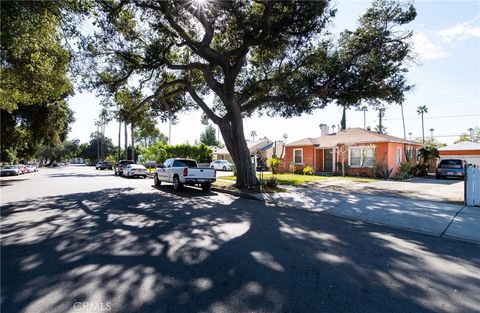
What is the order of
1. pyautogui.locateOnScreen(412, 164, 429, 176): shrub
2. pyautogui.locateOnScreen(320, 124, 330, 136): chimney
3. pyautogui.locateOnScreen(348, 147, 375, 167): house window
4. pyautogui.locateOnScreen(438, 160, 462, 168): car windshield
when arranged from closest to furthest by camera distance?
pyautogui.locateOnScreen(438, 160, 462, 168): car windshield < pyautogui.locateOnScreen(348, 147, 375, 167): house window < pyautogui.locateOnScreen(412, 164, 429, 176): shrub < pyautogui.locateOnScreen(320, 124, 330, 136): chimney

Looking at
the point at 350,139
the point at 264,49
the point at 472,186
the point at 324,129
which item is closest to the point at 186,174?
the point at 264,49

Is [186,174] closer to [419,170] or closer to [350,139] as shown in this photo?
[350,139]

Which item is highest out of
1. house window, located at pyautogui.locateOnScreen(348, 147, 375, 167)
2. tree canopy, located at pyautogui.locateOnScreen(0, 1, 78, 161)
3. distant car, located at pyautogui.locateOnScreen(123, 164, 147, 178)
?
tree canopy, located at pyautogui.locateOnScreen(0, 1, 78, 161)

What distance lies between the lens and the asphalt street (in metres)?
3.46

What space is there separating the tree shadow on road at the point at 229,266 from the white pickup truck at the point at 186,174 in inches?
263

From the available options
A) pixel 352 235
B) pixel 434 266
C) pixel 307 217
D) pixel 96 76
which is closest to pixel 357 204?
pixel 307 217

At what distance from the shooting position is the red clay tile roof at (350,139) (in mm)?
24984

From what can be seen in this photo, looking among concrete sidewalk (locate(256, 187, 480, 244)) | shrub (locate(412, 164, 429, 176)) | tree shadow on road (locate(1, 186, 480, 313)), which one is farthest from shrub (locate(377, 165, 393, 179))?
tree shadow on road (locate(1, 186, 480, 313))

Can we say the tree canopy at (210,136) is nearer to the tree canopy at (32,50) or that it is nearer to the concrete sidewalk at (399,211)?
the tree canopy at (32,50)

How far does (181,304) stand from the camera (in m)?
3.37

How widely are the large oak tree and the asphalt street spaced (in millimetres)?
8684

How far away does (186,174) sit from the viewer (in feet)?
48.2

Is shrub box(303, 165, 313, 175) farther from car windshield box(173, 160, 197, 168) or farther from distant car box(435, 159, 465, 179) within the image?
car windshield box(173, 160, 197, 168)

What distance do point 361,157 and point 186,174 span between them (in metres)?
17.2
